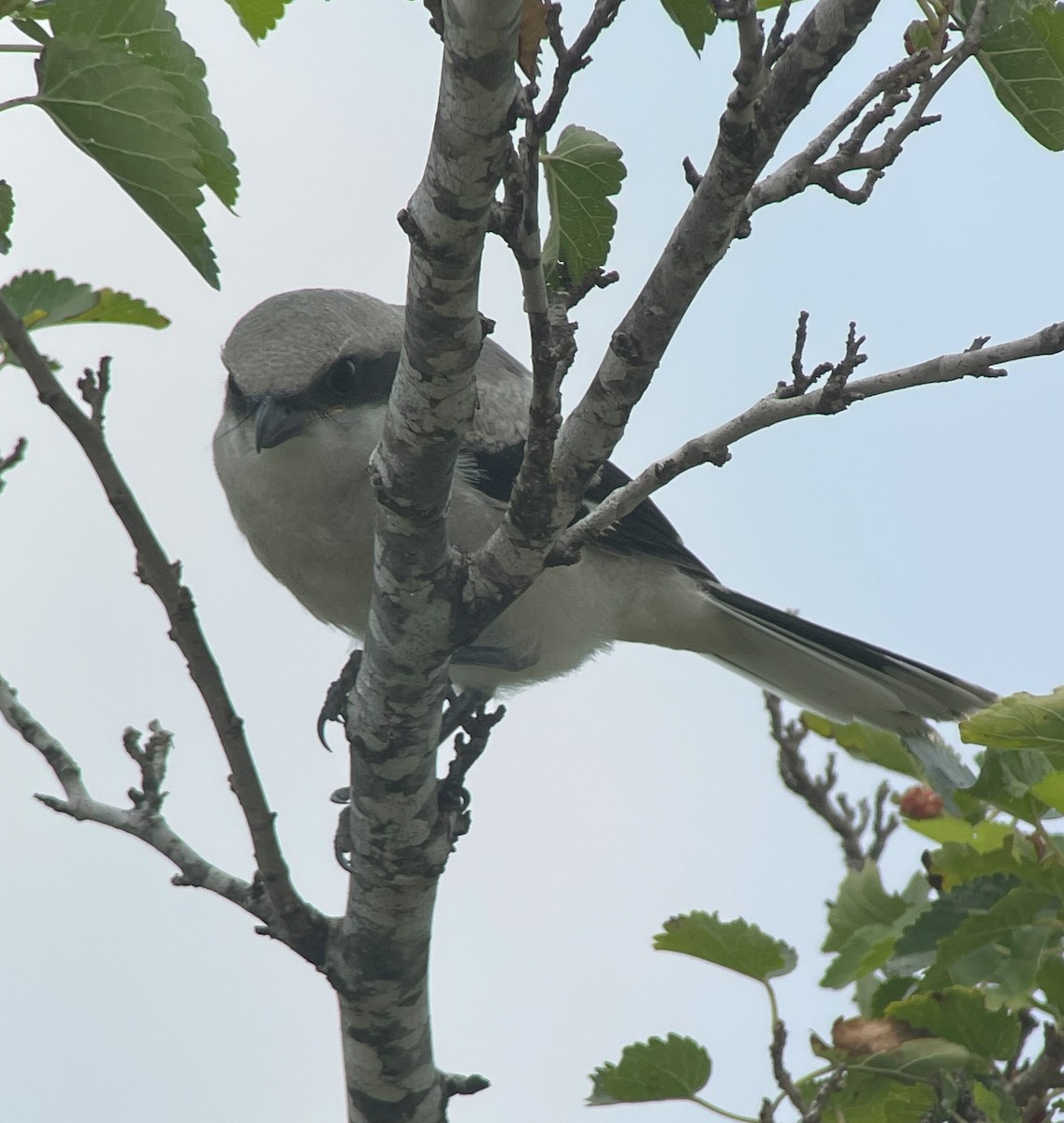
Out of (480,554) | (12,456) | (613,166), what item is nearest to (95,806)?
(12,456)

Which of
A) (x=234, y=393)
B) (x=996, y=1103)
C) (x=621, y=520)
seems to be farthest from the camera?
(x=621, y=520)

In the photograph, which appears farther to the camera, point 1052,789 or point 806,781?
point 806,781

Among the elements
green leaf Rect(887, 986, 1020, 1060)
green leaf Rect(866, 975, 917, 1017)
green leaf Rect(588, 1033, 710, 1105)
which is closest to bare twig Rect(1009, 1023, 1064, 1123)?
green leaf Rect(887, 986, 1020, 1060)

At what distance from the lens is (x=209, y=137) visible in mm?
2637

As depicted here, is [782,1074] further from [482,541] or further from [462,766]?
[482,541]

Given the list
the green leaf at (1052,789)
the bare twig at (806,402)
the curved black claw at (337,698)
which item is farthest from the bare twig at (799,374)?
the curved black claw at (337,698)

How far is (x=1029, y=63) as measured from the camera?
2.25m

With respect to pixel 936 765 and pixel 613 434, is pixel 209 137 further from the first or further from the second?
pixel 936 765

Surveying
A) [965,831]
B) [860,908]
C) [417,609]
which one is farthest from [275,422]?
[965,831]

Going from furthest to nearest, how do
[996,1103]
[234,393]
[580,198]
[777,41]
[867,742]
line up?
1. [234,393]
2. [867,742]
3. [996,1103]
4. [580,198]
5. [777,41]

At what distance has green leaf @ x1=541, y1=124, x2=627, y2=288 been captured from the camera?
8.44 ft

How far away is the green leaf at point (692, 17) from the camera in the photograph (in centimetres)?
218

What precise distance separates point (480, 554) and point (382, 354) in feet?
4.56

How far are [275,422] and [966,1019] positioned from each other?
94.4 inches
